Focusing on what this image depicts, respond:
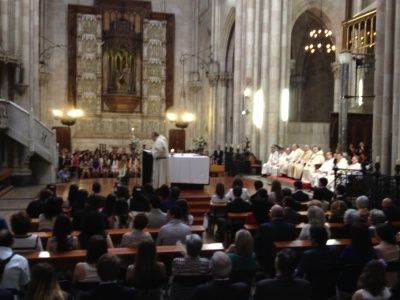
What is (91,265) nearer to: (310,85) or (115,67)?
(310,85)

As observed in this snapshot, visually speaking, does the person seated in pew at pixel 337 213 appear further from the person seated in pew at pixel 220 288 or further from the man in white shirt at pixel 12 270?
the man in white shirt at pixel 12 270

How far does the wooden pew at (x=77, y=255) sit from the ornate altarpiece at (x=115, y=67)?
1044 inches

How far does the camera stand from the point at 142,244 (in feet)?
15.4

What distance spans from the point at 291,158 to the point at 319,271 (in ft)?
47.4

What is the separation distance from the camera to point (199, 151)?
25.9m

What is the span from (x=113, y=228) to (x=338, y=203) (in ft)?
11.9

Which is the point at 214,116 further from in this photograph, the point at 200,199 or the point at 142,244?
the point at 142,244

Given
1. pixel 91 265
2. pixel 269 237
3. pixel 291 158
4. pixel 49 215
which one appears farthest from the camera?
pixel 291 158

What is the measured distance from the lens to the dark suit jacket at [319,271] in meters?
5.32

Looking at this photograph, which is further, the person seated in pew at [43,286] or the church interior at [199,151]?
the church interior at [199,151]

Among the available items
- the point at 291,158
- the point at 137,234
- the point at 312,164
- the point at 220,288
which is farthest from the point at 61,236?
the point at 291,158

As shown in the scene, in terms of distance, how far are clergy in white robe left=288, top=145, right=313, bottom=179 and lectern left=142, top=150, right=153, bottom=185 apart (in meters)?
6.86

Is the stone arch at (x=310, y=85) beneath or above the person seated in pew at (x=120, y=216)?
above

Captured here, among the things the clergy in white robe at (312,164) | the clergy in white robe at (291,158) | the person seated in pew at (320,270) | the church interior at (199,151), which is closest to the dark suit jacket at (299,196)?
the church interior at (199,151)
